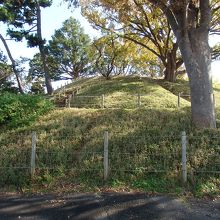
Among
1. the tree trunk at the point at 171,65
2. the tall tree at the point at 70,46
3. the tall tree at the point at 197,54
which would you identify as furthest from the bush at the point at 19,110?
the tall tree at the point at 70,46

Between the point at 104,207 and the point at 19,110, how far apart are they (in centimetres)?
802

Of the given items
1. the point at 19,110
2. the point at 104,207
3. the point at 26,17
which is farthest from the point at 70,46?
the point at 104,207

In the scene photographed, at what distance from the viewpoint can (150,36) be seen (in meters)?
28.0

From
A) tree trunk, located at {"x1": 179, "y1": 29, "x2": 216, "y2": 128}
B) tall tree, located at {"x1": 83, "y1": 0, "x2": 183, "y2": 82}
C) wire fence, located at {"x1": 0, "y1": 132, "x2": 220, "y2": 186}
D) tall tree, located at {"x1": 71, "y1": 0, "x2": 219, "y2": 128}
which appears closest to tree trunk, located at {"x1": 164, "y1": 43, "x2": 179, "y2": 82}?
tall tree, located at {"x1": 83, "y1": 0, "x2": 183, "y2": 82}

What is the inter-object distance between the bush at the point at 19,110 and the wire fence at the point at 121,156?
2.13 meters

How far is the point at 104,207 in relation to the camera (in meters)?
7.99

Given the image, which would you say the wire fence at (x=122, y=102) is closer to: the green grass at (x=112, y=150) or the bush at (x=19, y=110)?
the bush at (x=19, y=110)

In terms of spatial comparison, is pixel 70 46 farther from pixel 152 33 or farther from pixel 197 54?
pixel 197 54

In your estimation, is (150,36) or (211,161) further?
(150,36)

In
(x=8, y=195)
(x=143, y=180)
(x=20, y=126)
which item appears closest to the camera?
(x=8, y=195)

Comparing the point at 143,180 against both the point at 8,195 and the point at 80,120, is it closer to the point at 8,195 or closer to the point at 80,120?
the point at 8,195

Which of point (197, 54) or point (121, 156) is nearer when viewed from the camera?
point (121, 156)

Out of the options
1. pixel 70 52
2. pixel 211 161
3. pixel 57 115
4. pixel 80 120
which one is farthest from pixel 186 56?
pixel 70 52

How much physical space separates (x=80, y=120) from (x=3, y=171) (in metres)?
4.62
